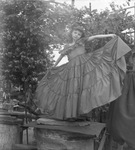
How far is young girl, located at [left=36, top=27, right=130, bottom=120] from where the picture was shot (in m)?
3.03

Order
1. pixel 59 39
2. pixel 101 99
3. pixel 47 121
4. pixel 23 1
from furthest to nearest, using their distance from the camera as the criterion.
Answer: pixel 59 39 < pixel 23 1 < pixel 47 121 < pixel 101 99

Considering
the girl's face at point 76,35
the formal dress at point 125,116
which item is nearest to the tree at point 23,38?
the girl's face at point 76,35

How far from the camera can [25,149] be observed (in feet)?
12.6

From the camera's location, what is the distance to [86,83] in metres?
3.20

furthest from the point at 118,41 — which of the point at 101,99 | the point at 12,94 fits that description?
the point at 12,94

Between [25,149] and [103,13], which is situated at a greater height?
[103,13]

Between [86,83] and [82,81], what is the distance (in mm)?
82

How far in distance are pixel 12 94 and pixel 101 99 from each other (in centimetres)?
240

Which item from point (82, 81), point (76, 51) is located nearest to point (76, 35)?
point (76, 51)

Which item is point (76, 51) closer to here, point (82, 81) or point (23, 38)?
point (82, 81)

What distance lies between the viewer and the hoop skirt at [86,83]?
3018 mm

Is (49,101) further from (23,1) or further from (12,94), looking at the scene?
(23,1)

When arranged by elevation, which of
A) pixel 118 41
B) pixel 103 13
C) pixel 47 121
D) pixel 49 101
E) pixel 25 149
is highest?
pixel 103 13

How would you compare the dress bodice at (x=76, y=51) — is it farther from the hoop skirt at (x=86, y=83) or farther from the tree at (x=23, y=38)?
the tree at (x=23, y=38)
